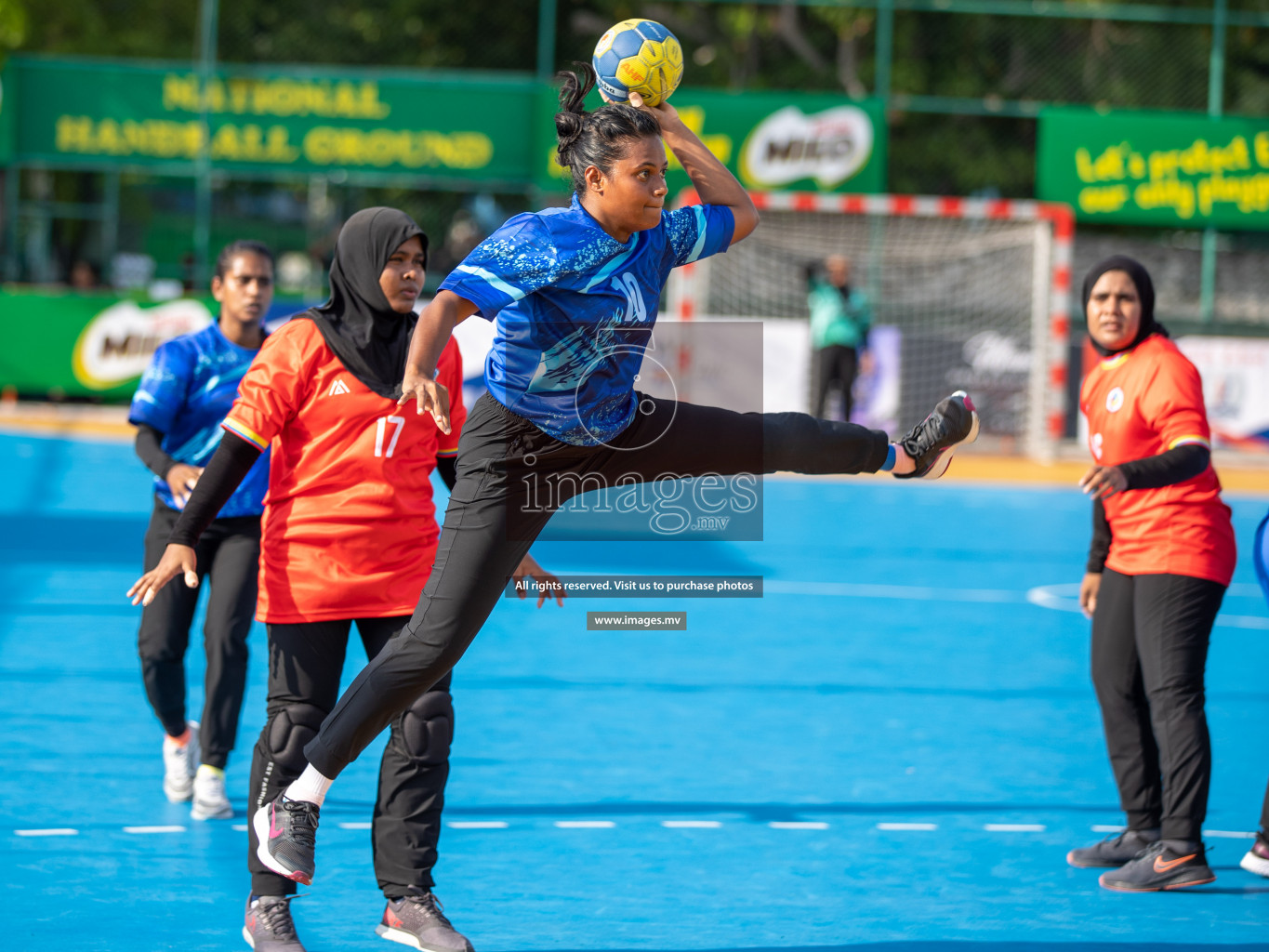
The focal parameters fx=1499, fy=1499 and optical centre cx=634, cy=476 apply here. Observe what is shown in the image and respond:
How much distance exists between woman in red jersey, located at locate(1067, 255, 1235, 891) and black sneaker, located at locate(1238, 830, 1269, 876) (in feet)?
0.84

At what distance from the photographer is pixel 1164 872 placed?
5.32 m

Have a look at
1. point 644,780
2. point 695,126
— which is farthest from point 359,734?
point 695,126

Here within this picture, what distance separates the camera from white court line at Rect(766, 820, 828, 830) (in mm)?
5871

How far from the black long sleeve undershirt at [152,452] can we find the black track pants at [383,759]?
1518 millimetres

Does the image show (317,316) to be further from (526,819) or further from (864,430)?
(526,819)

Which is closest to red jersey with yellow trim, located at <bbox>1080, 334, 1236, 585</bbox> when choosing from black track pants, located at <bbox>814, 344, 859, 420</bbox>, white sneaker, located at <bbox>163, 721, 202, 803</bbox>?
white sneaker, located at <bbox>163, 721, 202, 803</bbox>

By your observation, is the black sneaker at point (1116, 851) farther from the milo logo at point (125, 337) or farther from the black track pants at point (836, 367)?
the milo logo at point (125, 337)

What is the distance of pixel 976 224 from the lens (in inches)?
893

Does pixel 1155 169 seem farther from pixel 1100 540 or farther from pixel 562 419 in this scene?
pixel 562 419

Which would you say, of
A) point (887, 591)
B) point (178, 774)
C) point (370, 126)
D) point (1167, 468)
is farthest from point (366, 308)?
point (370, 126)

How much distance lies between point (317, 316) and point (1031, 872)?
3.22 m

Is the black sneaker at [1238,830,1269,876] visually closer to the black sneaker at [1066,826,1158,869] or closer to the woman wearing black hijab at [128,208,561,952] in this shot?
the black sneaker at [1066,826,1158,869]

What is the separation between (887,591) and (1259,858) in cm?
580

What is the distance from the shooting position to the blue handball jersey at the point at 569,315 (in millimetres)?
4059
